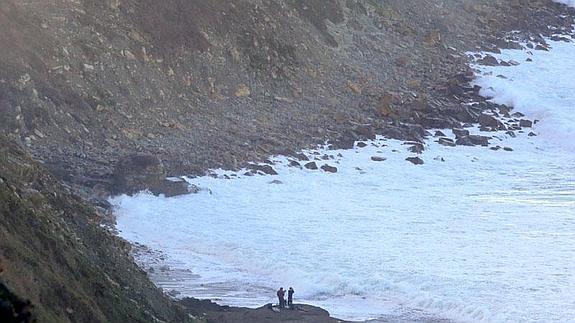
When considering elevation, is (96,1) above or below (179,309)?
above

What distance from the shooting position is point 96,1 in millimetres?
31312

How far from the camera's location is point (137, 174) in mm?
23219

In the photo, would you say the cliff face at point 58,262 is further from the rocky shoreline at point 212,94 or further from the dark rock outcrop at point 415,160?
the dark rock outcrop at point 415,160

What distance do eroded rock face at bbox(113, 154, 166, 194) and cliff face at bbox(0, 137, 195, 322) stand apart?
8.98 metres

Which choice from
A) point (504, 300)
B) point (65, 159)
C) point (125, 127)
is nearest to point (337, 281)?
point (504, 300)

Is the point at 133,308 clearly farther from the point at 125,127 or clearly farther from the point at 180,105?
the point at 180,105

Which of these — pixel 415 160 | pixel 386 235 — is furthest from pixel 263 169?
pixel 415 160

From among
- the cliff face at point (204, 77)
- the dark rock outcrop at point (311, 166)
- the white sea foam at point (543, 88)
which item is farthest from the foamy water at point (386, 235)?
the white sea foam at point (543, 88)

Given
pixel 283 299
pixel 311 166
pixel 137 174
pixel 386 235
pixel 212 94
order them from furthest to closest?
pixel 212 94, pixel 311 166, pixel 137 174, pixel 386 235, pixel 283 299

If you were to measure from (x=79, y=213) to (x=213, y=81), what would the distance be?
1764cm

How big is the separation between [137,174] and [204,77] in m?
8.89

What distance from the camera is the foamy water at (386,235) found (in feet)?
59.4

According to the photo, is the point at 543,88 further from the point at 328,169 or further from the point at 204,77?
the point at 328,169

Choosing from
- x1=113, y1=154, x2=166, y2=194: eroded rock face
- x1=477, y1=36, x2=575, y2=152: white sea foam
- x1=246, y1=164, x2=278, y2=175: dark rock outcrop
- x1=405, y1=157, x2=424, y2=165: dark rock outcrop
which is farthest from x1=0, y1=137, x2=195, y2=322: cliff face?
x1=477, y1=36, x2=575, y2=152: white sea foam
